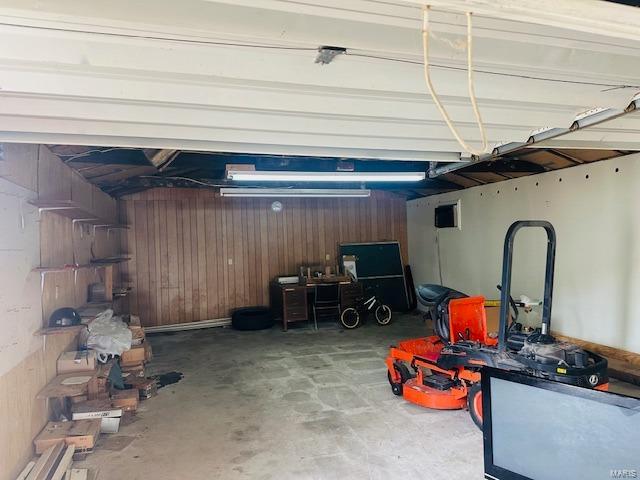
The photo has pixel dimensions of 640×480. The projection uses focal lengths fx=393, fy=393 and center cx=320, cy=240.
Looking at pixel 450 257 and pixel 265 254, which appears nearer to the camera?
pixel 450 257

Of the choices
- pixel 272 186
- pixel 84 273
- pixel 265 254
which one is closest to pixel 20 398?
pixel 84 273

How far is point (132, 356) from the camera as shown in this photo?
14.1 feet

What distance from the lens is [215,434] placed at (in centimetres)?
312

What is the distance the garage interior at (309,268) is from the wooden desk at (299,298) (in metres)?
0.04

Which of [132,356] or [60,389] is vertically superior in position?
[60,389]

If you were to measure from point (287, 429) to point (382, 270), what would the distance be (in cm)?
504

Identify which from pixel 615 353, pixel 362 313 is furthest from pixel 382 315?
pixel 615 353

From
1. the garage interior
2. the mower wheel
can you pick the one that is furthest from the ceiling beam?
the mower wheel

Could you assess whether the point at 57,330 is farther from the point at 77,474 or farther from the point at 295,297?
the point at 295,297

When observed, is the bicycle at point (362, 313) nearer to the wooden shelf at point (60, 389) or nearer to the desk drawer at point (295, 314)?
the desk drawer at point (295, 314)

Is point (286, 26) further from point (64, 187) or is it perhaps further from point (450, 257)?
point (450, 257)

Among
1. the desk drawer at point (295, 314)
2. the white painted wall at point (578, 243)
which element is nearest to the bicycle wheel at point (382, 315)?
the desk drawer at point (295, 314)

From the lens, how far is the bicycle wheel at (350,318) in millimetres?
6645

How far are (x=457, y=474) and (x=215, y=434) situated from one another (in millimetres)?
1810
